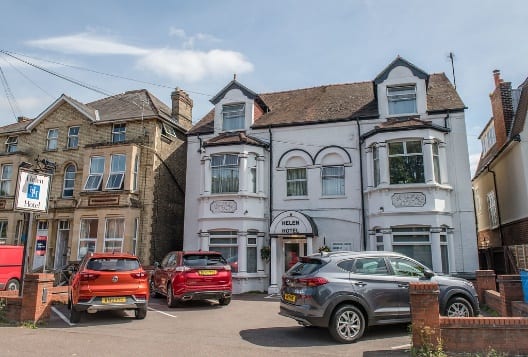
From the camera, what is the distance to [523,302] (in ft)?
29.0

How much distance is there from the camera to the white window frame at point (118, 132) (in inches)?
848

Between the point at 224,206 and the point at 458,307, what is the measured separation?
1119cm

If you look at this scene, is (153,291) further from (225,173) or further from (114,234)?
(225,173)

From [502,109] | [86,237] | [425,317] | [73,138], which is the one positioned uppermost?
[502,109]

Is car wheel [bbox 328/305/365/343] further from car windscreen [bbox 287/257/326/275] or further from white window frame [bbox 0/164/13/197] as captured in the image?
white window frame [bbox 0/164/13/197]

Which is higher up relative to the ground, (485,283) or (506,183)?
(506,183)

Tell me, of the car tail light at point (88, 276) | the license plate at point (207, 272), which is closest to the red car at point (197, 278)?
the license plate at point (207, 272)

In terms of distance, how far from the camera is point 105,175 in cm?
2044

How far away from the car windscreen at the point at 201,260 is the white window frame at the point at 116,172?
8841mm

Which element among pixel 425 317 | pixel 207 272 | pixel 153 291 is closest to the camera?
pixel 425 317

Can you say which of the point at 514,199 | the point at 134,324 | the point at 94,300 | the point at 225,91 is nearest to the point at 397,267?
the point at 134,324

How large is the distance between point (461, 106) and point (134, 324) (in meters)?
14.9

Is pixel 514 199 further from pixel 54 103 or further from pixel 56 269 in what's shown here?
pixel 54 103

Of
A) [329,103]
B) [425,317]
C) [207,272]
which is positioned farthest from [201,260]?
[329,103]
